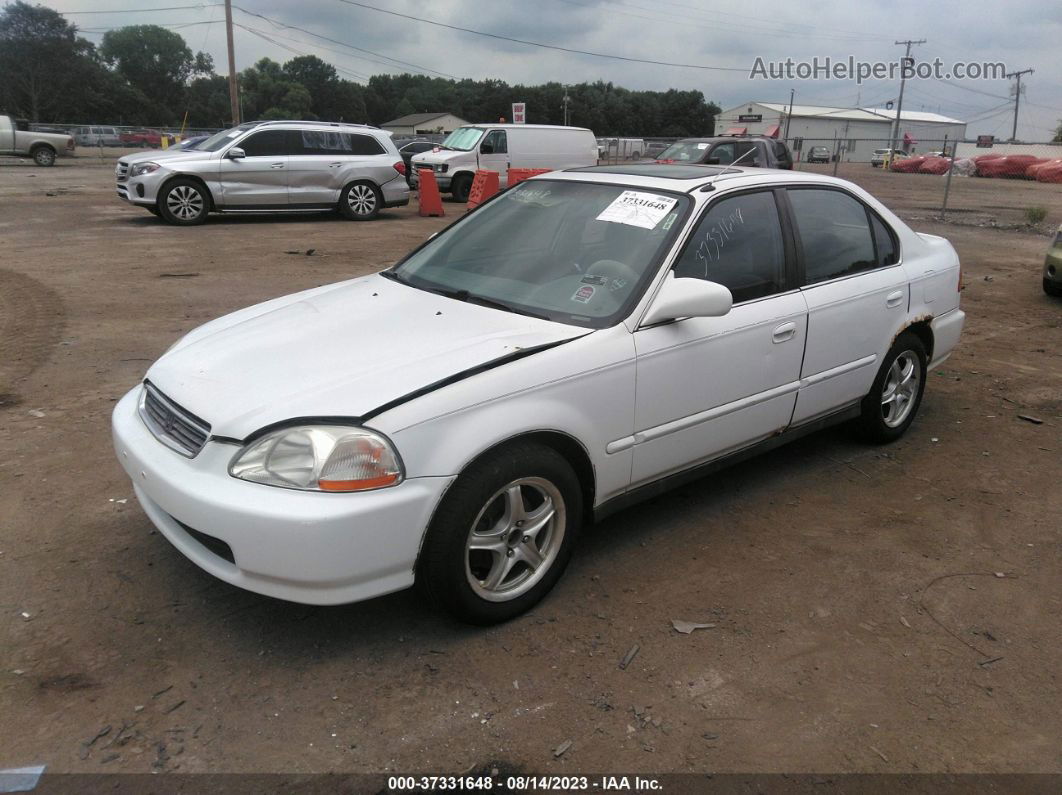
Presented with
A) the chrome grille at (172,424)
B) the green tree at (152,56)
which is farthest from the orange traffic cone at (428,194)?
the green tree at (152,56)

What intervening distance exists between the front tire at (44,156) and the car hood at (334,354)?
31.0m

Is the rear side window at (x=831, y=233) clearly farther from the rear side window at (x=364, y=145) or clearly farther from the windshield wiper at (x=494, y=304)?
the rear side window at (x=364, y=145)

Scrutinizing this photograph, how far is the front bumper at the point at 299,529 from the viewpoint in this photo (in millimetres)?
2479

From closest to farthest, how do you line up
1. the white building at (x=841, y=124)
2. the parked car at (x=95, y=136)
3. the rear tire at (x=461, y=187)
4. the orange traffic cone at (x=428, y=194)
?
the orange traffic cone at (x=428, y=194)
the rear tire at (x=461, y=187)
the parked car at (x=95, y=136)
the white building at (x=841, y=124)

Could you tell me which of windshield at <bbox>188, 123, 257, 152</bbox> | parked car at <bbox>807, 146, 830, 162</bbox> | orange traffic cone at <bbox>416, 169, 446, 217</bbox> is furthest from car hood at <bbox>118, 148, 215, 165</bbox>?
parked car at <bbox>807, 146, 830, 162</bbox>

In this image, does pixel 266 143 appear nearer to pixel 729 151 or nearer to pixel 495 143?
pixel 495 143

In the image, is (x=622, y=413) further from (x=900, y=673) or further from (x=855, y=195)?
(x=855, y=195)

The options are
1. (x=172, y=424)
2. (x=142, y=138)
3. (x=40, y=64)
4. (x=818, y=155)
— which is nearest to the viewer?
(x=172, y=424)

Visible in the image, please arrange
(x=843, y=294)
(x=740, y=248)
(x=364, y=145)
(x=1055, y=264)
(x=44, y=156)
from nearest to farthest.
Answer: (x=740, y=248), (x=843, y=294), (x=1055, y=264), (x=364, y=145), (x=44, y=156)

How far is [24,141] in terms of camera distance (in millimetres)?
28328

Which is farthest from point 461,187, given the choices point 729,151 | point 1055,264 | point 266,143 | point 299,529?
point 299,529

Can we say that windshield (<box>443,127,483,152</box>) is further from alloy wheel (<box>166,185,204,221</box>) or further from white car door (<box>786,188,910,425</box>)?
white car door (<box>786,188,910,425</box>)

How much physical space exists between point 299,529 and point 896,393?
12.4ft

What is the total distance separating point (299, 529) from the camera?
96.7 inches
